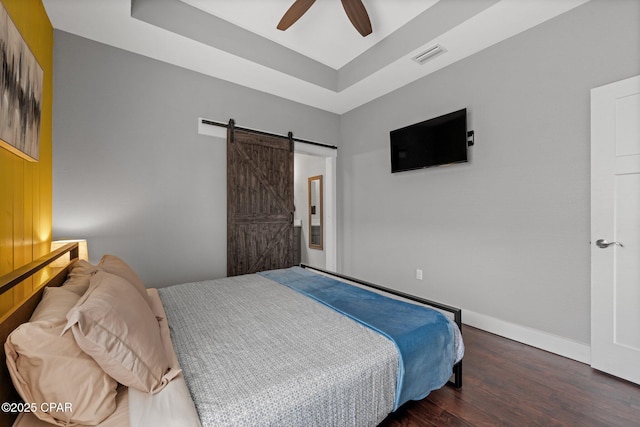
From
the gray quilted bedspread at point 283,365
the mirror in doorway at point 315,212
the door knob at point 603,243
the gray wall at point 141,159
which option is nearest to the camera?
the gray quilted bedspread at point 283,365

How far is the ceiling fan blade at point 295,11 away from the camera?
2.30 meters

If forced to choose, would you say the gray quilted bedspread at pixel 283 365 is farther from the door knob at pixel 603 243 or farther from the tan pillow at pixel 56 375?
the door knob at pixel 603 243

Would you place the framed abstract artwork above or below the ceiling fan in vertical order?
below

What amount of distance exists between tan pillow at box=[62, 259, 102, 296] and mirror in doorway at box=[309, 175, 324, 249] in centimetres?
382

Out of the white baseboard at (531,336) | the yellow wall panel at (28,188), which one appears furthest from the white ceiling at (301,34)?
the white baseboard at (531,336)

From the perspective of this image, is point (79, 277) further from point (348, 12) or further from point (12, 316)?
point (348, 12)

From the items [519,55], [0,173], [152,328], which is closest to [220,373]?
[152,328]

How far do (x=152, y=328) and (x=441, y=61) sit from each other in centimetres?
349

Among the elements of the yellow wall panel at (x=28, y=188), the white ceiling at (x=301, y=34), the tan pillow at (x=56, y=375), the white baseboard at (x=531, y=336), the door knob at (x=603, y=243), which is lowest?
the white baseboard at (x=531, y=336)

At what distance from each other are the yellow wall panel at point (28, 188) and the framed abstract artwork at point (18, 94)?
9 cm

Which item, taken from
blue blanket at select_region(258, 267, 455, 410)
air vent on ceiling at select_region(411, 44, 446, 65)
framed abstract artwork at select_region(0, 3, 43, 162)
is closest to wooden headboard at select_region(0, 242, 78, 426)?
framed abstract artwork at select_region(0, 3, 43, 162)

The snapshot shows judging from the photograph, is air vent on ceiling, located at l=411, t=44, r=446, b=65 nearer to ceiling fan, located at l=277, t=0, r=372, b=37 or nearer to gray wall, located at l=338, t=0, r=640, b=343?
gray wall, located at l=338, t=0, r=640, b=343

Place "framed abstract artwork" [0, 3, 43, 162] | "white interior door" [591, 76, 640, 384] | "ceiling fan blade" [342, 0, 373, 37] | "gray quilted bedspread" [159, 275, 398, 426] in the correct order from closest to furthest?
"gray quilted bedspread" [159, 275, 398, 426] < "framed abstract artwork" [0, 3, 43, 162] < "white interior door" [591, 76, 640, 384] < "ceiling fan blade" [342, 0, 373, 37]

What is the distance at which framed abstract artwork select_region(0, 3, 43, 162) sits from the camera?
4.42ft
